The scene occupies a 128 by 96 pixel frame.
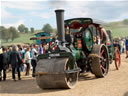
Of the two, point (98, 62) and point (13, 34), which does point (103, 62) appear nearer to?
point (98, 62)

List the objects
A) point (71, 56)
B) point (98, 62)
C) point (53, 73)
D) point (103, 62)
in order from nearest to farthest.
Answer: point (53, 73) < point (71, 56) < point (98, 62) < point (103, 62)

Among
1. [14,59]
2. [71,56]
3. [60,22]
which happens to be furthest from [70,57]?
[14,59]

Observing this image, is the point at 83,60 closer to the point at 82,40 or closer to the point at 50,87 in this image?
the point at 82,40

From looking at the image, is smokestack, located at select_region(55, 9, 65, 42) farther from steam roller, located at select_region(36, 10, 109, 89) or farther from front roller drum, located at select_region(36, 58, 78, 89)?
front roller drum, located at select_region(36, 58, 78, 89)

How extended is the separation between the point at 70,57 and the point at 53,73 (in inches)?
27.1

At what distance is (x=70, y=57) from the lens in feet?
19.9

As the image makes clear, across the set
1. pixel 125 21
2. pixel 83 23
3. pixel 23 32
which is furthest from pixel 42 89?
pixel 23 32

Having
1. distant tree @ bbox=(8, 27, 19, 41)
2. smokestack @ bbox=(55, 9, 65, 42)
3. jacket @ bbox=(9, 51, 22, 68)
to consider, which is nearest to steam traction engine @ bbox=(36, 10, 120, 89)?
smokestack @ bbox=(55, 9, 65, 42)

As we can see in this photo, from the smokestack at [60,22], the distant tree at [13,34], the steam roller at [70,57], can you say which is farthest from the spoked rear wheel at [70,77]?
the distant tree at [13,34]

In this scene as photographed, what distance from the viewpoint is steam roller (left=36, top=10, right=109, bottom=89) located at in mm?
5832

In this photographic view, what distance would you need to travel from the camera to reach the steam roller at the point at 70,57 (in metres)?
5.83

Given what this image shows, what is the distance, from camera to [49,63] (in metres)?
5.99

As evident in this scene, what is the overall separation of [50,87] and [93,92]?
1236 mm

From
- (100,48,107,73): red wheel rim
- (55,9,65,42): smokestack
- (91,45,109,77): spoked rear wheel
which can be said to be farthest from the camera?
(100,48,107,73): red wheel rim
